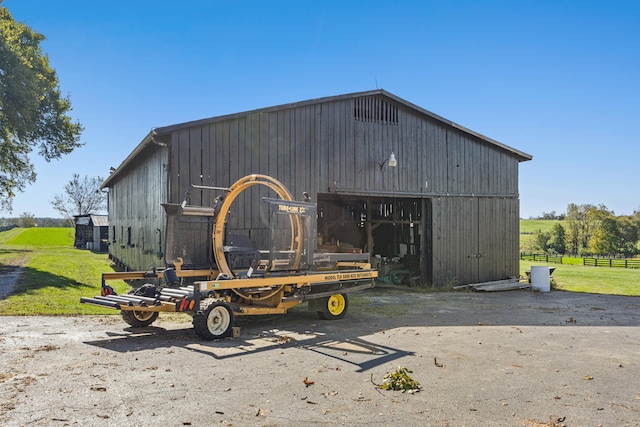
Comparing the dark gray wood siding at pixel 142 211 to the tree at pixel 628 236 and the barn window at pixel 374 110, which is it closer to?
the barn window at pixel 374 110

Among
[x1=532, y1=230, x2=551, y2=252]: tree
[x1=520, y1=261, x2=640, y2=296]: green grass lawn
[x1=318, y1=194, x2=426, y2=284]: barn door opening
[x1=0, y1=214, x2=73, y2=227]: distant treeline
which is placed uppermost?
[x1=0, y1=214, x2=73, y2=227]: distant treeline

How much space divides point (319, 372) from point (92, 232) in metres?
45.8

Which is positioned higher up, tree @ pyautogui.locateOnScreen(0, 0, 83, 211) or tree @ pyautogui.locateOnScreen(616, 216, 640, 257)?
tree @ pyautogui.locateOnScreen(0, 0, 83, 211)

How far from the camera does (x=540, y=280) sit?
55.8 feet

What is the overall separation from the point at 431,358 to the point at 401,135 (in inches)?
409

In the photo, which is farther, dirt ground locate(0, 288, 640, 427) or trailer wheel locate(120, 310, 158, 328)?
trailer wheel locate(120, 310, 158, 328)

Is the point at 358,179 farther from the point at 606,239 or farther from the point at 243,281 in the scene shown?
the point at 606,239

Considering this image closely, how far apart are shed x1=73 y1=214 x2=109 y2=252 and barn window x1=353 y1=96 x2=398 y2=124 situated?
3243 centimetres

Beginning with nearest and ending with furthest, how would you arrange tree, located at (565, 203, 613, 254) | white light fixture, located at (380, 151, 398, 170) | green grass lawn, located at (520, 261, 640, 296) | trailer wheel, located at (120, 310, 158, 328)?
trailer wheel, located at (120, 310, 158, 328) → white light fixture, located at (380, 151, 398, 170) → green grass lawn, located at (520, 261, 640, 296) → tree, located at (565, 203, 613, 254)

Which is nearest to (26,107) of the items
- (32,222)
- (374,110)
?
(374,110)

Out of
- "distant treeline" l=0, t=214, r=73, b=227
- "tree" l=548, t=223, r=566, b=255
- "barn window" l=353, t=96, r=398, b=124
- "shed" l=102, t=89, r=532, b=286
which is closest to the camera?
"shed" l=102, t=89, r=532, b=286

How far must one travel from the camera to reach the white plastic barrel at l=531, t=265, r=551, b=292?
16969 mm

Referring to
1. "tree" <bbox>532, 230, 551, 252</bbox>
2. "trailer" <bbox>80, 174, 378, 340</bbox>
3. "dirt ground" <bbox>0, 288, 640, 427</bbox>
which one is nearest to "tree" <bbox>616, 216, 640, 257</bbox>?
"tree" <bbox>532, 230, 551, 252</bbox>

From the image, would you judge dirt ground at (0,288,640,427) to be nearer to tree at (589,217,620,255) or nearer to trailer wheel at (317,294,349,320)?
trailer wheel at (317,294,349,320)
